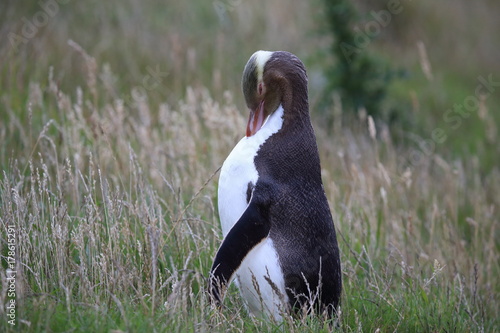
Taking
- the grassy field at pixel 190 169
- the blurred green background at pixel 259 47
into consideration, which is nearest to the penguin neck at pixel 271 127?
the grassy field at pixel 190 169

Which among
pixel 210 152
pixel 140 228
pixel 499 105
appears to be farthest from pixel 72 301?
pixel 499 105

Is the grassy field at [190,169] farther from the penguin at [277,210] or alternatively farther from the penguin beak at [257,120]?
the penguin beak at [257,120]

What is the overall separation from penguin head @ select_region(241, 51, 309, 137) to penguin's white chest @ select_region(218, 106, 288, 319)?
84 millimetres

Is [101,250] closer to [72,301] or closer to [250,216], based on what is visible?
[72,301]

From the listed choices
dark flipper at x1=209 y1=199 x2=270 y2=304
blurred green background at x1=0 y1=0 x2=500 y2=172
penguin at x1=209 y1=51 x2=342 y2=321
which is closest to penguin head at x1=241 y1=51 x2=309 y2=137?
penguin at x1=209 y1=51 x2=342 y2=321

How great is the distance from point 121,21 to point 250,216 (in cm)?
783

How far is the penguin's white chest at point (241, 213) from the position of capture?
4105 millimetres

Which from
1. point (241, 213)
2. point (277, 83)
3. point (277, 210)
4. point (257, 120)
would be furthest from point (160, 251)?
point (277, 83)

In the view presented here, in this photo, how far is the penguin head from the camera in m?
4.21

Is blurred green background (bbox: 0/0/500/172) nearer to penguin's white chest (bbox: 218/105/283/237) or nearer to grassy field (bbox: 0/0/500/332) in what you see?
grassy field (bbox: 0/0/500/332)

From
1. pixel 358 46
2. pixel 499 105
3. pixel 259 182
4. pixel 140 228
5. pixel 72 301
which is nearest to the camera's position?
pixel 72 301

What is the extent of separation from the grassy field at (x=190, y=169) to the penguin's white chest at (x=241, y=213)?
0.62ft

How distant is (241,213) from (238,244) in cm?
24

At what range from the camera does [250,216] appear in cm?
396
